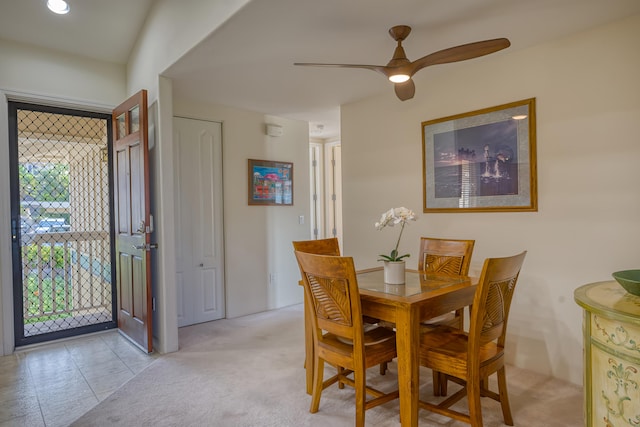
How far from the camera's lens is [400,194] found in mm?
3615

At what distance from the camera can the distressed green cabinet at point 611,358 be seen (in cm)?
115

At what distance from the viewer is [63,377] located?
8.96 ft

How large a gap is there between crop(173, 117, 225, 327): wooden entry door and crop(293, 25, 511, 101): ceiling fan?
2.21 m

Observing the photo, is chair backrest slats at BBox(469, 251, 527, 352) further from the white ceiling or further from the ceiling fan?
the white ceiling

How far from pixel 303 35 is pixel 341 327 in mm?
1905

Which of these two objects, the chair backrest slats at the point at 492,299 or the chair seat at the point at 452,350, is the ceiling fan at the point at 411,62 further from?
the chair seat at the point at 452,350

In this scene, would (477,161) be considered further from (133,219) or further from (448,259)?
(133,219)

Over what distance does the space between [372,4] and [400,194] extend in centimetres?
188

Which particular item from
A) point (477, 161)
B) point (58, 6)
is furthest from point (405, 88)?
point (58, 6)

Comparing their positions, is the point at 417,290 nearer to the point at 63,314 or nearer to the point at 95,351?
the point at 95,351

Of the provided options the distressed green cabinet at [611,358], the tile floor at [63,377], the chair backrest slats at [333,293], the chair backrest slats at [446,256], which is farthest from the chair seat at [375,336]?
the tile floor at [63,377]

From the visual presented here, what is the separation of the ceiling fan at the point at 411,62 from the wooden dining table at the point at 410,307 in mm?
1281

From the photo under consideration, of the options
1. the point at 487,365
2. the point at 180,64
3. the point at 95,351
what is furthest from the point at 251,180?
the point at 487,365

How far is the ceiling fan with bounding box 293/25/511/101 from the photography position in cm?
193
